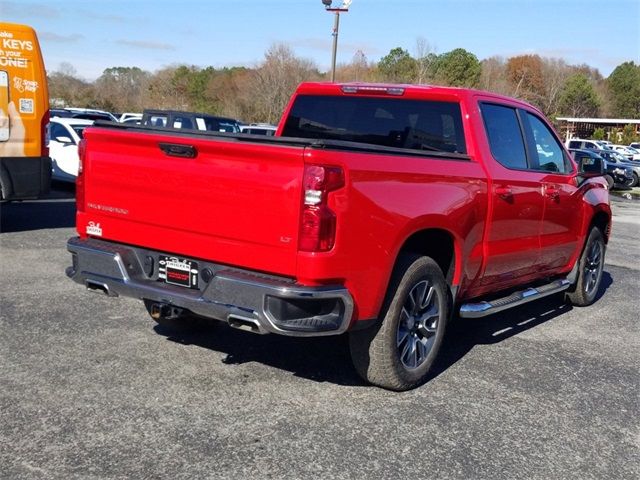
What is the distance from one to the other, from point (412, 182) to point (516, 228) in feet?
5.43

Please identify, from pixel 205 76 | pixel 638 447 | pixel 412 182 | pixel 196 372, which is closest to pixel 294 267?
pixel 412 182

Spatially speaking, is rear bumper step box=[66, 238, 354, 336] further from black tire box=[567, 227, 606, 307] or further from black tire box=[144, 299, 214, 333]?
black tire box=[567, 227, 606, 307]

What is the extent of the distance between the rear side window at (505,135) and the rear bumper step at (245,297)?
7.08ft

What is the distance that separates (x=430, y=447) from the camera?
12.7 ft

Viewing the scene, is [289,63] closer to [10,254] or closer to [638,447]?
[10,254]

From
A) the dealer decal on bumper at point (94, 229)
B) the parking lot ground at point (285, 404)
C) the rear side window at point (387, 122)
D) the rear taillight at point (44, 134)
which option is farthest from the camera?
the rear taillight at point (44, 134)

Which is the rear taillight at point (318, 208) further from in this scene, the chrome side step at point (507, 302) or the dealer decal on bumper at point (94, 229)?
the chrome side step at point (507, 302)

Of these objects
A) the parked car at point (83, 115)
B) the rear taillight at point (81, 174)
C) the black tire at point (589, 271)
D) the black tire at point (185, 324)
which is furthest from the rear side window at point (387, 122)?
the parked car at point (83, 115)

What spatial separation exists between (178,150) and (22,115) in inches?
236

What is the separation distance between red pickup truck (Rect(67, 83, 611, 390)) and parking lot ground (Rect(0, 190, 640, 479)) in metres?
0.41

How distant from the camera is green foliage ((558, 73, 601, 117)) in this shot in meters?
84.2

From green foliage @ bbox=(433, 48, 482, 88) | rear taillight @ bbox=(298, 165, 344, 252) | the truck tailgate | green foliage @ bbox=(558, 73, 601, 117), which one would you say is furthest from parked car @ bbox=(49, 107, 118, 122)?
green foliage @ bbox=(558, 73, 601, 117)

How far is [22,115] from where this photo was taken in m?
9.30

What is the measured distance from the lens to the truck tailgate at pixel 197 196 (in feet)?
12.7
